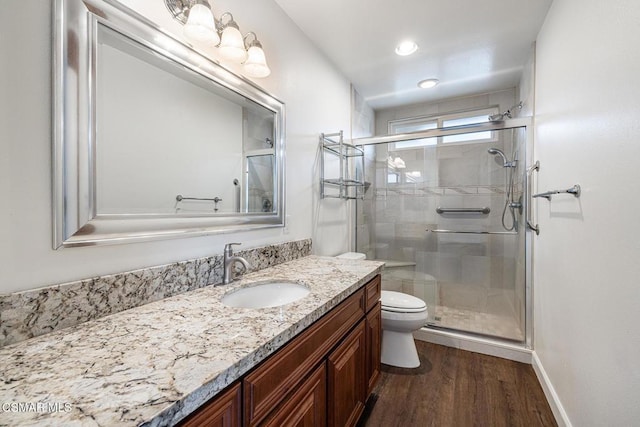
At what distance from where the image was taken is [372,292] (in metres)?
1.50

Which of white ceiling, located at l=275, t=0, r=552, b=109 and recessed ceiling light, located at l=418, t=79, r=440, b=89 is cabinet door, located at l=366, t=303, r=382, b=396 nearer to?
white ceiling, located at l=275, t=0, r=552, b=109

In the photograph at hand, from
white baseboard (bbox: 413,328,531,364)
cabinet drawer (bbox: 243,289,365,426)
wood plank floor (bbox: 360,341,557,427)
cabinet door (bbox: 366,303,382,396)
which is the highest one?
cabinet drawer (bbox: 243,289,365,426)

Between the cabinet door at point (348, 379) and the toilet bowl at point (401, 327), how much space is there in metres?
0.58

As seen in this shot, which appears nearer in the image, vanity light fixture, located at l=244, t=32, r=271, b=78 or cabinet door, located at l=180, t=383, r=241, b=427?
cabinet door, located at l=180, t=383, r=241, b=427

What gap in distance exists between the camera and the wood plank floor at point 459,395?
145 centimetres

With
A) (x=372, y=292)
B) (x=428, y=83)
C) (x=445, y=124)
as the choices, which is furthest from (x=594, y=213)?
(x=445, y=124)

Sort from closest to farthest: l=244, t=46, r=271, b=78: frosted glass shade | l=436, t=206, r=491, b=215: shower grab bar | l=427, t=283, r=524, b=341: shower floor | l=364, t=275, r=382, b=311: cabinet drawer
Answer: l=244, t=46, r=271, b=78: frosted glass shade, l=364, t=275, r=382, b=311: cabinet drawer, l=427, t=283, r=524, b=341: shower floor, l=436, t=206, r=491, b=215: shower grab bar

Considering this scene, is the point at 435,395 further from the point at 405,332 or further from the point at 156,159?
the point at 156,159

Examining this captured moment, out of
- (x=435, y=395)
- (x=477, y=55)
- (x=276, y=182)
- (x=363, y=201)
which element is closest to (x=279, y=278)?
(x=276, y=182)

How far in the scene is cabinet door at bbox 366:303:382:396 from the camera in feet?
4.72

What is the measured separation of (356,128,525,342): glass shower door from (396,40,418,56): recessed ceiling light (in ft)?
2.57

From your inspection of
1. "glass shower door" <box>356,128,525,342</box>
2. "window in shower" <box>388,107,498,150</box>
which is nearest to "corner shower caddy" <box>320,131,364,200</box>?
"glass shower door" <box>356,128,525,342</box>

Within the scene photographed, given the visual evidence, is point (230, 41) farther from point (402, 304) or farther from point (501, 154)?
point (501, 154)

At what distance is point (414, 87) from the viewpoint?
2752mm
